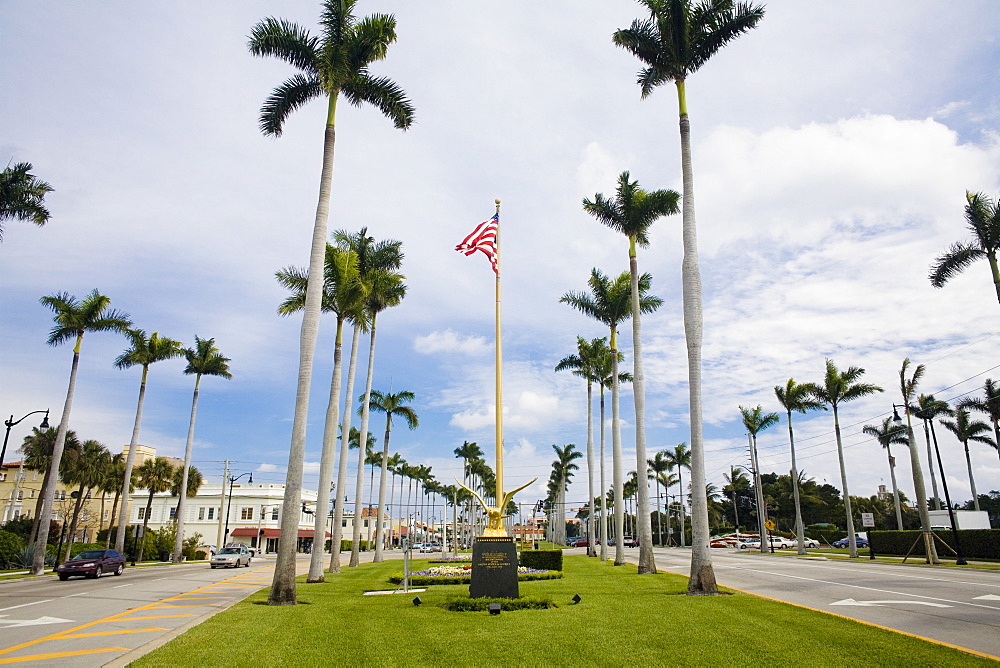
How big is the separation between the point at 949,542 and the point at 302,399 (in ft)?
149

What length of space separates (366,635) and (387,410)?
35.4 metres

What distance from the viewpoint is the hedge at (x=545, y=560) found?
2812cm

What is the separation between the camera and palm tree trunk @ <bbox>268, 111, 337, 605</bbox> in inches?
635

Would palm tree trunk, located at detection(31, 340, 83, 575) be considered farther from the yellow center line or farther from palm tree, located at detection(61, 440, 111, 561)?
the yellow center line

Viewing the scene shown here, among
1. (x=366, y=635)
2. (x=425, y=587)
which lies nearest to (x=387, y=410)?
(x=425, y=587)

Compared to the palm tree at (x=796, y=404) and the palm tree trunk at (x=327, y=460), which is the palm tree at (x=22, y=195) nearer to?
the palm tree trunk at (x=327, y=460)

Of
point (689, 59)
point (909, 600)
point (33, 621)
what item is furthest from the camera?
point (689, 59)

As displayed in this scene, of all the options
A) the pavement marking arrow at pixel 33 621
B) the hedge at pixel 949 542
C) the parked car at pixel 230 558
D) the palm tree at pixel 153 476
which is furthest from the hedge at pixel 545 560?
the palm tree at pixel 153 476

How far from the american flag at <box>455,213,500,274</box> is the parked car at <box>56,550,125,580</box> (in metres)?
25.2

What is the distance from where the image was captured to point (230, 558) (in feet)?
147

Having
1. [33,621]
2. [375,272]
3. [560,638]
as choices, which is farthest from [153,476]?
[560,638]

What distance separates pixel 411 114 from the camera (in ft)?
71.7

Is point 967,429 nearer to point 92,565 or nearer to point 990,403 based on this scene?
point 990,403

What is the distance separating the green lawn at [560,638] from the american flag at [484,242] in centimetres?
1077
